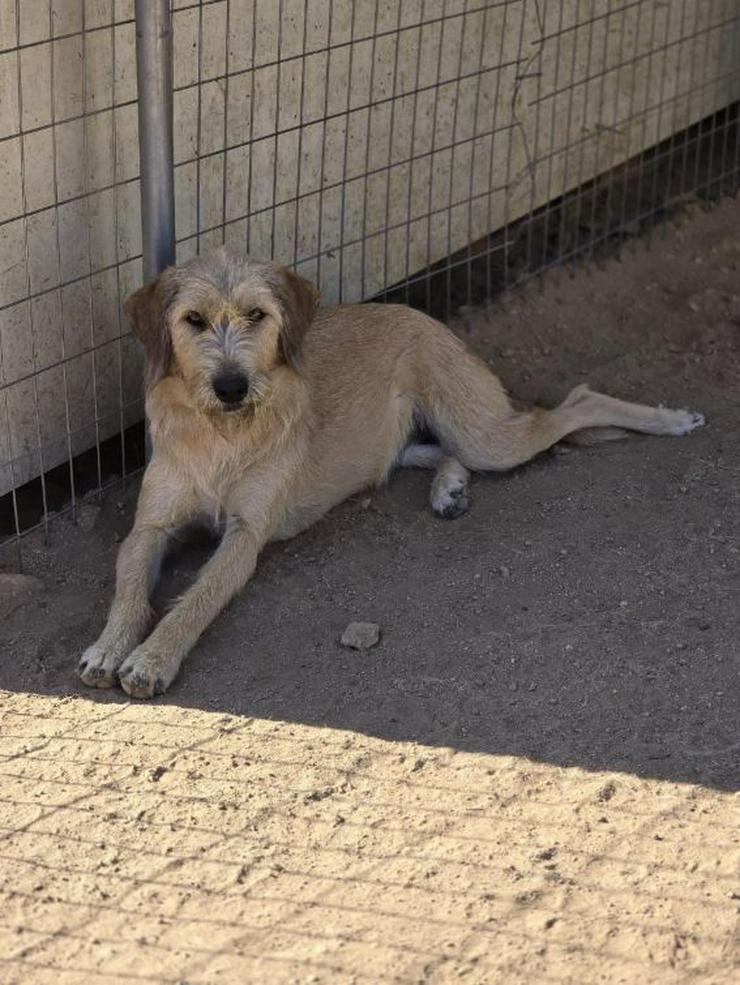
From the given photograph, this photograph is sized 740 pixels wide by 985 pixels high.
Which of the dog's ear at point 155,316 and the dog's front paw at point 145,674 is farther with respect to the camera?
the dog's ear at point 155,316

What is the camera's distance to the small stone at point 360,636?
4879 mm

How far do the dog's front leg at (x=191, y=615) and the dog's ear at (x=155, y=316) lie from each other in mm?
658

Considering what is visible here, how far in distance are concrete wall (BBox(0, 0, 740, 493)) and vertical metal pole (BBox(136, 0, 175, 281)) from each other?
22cm

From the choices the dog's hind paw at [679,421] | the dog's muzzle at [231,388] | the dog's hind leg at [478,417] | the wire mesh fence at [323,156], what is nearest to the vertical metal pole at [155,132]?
the wire mesh fence at [323,156]

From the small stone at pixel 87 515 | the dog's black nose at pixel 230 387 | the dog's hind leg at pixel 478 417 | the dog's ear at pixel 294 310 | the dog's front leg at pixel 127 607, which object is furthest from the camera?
the dog's hind leg at pixel 478 417

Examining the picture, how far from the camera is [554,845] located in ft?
12.8

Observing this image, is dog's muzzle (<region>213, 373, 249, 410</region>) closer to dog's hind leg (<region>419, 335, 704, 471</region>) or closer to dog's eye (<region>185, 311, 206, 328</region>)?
dog's eye (<region>185, 311, 206, 328</region>)

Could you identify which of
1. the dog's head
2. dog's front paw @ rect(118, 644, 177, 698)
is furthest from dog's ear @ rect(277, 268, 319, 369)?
dog's front paw @ rect(118, 644, 177, 698)

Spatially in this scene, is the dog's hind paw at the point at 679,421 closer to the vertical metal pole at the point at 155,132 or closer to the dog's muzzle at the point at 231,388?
the dog's muzzle at the point at 231,388

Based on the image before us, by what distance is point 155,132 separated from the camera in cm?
522

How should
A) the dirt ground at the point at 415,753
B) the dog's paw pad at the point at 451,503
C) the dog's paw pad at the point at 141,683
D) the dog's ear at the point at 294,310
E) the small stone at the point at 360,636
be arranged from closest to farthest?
the dirt ground at the point at 415,753 → the dog's paw pad at the point at 141,683 → the small stone at the point at 360,636 → the dog's ear at the point at 294,310 → the dog's paw pad at the point at 451,503

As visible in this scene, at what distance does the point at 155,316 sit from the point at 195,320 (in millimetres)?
138

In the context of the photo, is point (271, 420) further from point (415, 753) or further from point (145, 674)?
point (415, 753)

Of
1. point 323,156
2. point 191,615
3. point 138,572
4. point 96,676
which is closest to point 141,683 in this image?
point 96,676
